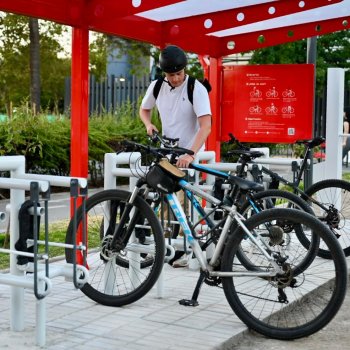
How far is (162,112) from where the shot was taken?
226 inches

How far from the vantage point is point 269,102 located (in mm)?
8547

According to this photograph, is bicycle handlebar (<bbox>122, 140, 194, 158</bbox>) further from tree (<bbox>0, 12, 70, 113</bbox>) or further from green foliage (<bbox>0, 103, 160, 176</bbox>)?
tree (<bbox>0, 12, 70, 113</bbox>)

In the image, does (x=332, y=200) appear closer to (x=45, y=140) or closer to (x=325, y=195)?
(x=325, y=195)

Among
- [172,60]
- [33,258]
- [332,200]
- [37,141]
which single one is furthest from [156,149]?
[37,141]

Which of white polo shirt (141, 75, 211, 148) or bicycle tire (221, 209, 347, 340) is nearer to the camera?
bicycle tire (221, 209, 347, 340)

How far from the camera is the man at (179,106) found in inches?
211

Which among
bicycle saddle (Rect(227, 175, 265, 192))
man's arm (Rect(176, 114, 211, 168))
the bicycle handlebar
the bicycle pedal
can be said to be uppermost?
man's arm (Rect(176, 114, 211, 168))

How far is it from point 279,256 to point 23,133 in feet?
33.1

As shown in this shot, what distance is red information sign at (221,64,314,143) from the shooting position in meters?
8.38

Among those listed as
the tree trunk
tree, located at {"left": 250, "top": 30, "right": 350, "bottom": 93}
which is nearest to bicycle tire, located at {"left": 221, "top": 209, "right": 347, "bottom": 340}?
the tree trunk

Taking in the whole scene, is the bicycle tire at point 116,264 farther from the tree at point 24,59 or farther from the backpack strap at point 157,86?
the tree at point 24,59

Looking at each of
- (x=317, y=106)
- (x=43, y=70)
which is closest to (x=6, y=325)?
(x=317, y=106)

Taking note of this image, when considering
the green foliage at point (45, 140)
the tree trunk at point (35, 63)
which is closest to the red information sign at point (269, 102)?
the green foliage at point (45, 140)

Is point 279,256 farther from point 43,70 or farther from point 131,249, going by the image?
point 43,70
